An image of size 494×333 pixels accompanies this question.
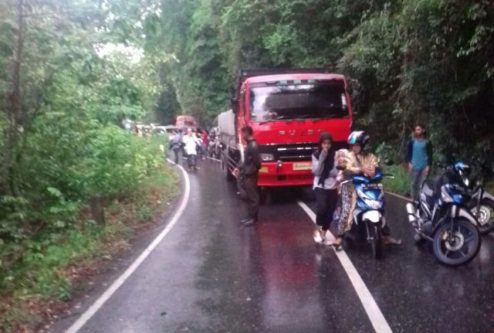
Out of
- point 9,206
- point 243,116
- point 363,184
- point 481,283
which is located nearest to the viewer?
point 481,283

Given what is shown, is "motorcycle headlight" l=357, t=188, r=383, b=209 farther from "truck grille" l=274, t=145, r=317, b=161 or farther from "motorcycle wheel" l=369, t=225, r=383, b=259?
"truck grille" l=274, t=145, r=317, b=161

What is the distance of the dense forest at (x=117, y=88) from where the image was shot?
8.20 m

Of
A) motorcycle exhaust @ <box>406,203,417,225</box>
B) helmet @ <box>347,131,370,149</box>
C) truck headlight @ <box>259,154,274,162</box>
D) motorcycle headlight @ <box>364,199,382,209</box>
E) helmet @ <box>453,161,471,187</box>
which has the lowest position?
motorcycle exhaust @ <box>406,203,417,225</box>

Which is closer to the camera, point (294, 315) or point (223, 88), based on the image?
point (294, 315)

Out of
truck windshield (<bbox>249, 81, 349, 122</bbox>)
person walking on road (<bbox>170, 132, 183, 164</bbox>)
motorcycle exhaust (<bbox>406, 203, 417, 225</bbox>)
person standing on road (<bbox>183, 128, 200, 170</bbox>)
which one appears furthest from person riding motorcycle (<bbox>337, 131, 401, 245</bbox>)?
person walking on road (<bbox>170, 132, 183, 164</bbox>)

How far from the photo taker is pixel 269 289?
703cm

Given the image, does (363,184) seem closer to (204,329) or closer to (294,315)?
(294,315)

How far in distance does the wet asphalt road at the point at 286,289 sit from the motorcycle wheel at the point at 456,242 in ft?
0.56

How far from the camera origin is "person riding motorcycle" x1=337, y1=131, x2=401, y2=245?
8422 mm

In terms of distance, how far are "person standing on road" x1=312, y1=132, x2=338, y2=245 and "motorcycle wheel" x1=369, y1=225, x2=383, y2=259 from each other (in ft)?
3.24

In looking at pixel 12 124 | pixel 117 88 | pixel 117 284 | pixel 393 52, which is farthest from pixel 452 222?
pixel 393 52

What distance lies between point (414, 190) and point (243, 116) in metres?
4.43

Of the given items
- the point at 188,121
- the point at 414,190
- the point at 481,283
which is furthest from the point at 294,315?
the point at 188,121

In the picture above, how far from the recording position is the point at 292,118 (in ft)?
45.9
